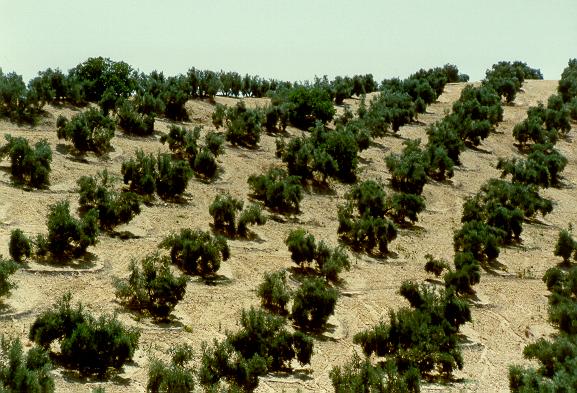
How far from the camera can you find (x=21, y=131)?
39750 millimetres

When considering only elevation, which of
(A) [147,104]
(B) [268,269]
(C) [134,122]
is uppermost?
(A) [147,104]

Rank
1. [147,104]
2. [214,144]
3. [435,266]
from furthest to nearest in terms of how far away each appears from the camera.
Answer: [147,104], [214,144], [435,266]

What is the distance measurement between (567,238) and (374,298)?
1234 cm

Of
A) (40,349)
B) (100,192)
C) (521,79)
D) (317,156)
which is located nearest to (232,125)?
(317,156)

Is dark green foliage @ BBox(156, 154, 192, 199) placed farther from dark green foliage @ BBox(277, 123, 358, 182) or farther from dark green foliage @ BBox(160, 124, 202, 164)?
dark green foliage @ BBox(277, 123, 358, 182)

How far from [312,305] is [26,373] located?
38.5 ft

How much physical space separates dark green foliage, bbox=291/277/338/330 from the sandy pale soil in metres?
0.81

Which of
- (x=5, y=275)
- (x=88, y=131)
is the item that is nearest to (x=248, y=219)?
(x=88, y=131)

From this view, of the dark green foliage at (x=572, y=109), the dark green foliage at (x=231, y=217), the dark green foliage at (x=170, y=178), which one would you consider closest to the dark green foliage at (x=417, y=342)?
the dark green foliage at (x=231, y=217)

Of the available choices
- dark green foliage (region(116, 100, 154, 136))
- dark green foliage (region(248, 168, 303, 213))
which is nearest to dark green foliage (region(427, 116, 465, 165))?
dark green foliage (region(248, 168, 303, 213))

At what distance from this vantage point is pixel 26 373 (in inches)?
611

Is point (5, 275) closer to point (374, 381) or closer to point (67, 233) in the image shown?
point (67, 233)

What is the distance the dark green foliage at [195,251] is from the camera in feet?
91.4

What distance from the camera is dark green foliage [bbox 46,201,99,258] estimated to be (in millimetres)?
26312
